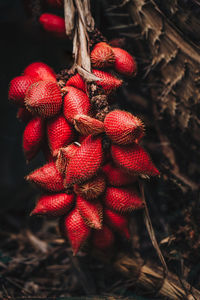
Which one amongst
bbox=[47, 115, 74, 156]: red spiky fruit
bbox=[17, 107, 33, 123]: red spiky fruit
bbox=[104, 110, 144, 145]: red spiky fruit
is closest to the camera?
bbox=[104, 110, 144, 145]: red spiky fruit

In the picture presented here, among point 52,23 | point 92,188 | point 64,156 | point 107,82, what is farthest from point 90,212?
point 52,23

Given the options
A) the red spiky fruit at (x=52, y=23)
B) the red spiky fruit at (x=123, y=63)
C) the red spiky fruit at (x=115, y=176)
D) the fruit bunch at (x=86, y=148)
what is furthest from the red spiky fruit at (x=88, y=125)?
the red spiky fruit at (x=52, y=23)

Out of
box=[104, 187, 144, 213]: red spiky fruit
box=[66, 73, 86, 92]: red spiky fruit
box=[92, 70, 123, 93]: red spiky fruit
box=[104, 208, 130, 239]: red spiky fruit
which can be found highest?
box=[92, 70, 123, 93]: red spiky fruit

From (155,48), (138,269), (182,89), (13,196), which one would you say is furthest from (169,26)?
(13,196)

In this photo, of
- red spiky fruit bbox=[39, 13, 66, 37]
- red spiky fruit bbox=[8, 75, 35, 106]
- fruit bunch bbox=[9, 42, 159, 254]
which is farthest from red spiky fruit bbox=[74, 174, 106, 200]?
red spiky fruit bbox=[39, 13, 66, 37]

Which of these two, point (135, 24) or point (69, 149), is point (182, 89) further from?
point (69, 149)

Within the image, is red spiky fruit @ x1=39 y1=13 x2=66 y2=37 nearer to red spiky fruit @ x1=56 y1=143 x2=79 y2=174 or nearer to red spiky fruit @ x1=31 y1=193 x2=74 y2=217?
red spiky fruit @ x1=56 y1=143 x2=79 y2=174
